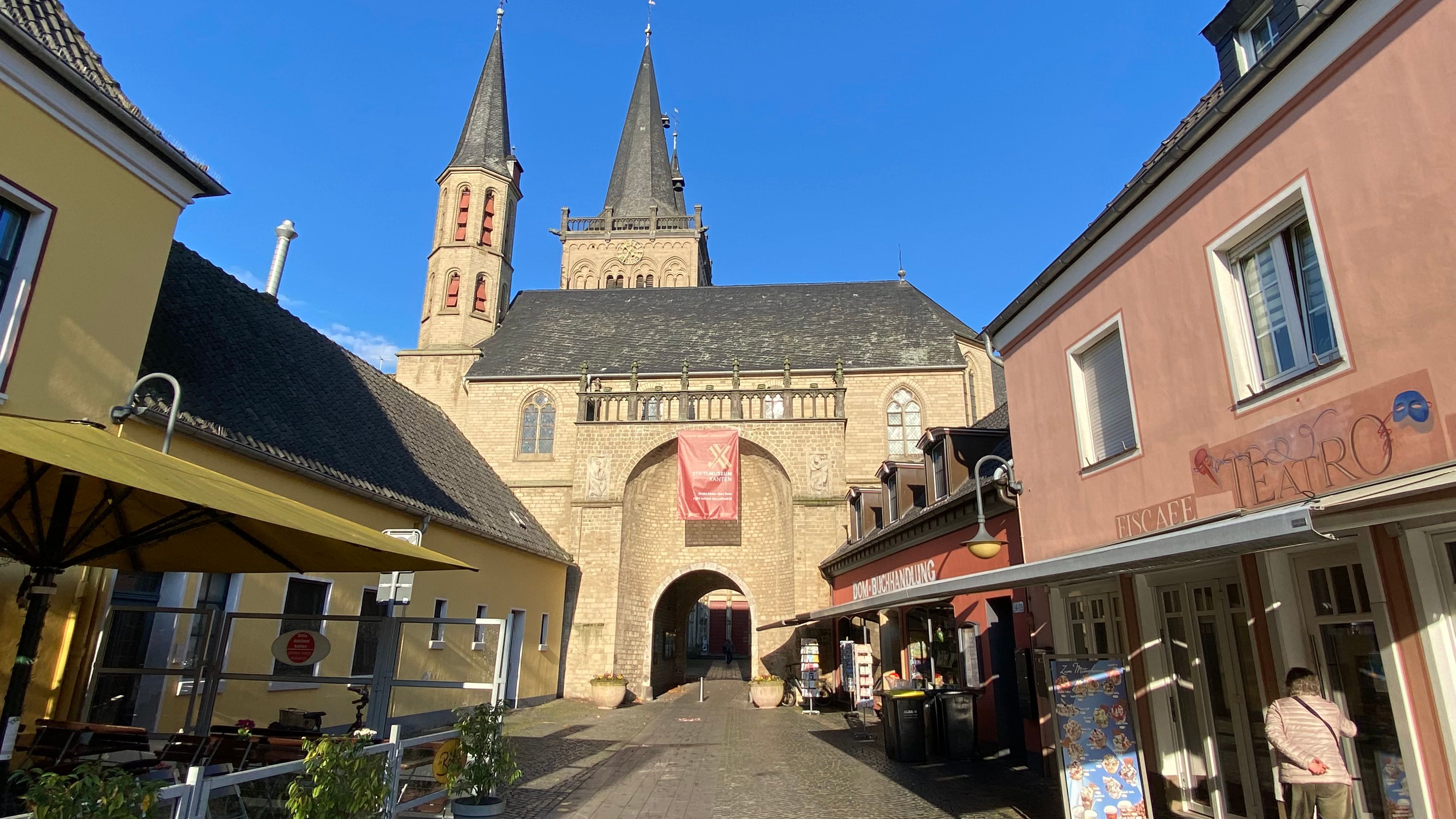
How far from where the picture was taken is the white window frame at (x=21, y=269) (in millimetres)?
6758

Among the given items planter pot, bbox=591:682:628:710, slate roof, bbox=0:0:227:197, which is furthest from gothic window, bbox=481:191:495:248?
slate roof, bbox=0:0:227:197

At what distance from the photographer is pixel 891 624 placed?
16922 mm

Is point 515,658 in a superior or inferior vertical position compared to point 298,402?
inferior

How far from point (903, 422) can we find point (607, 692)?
41.0ft

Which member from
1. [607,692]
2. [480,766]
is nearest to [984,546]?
[480,766]

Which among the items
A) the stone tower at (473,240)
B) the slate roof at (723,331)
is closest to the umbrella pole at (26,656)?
the slate roof at (723,331)

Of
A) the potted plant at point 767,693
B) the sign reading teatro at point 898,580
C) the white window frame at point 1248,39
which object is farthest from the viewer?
the potted plant at point 767,693

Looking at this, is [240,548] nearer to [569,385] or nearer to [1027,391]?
[1027,391]

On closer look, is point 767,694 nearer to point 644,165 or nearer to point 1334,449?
point 1334,449

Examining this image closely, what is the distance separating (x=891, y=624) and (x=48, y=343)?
14.8 m

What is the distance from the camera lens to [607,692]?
20.4 metres

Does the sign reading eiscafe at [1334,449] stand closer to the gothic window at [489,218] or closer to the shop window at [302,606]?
the shop window at [302,606]

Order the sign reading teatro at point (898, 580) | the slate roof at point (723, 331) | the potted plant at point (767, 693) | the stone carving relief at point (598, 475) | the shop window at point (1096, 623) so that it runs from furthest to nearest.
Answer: the slate roof at point (723, 331) → the stone carving relief at point (598, 475) → the potted plant at point (767, 693) → the sign reading teatro at point (898, 580) → the shop window at point (1096, 623)

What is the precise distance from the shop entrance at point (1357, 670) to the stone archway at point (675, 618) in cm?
1825
